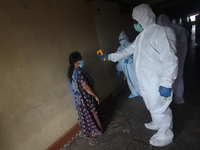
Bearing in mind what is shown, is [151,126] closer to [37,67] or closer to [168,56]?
[168,56]

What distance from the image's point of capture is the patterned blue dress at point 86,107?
1.60 meters

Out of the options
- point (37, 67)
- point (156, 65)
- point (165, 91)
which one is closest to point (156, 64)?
point (156, 65)

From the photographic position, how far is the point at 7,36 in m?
1.26

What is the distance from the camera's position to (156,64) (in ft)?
4.29

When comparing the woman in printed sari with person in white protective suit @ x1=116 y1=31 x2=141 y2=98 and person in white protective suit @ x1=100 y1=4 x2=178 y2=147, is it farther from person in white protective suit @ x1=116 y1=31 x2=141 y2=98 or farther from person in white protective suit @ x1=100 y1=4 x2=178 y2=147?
person in white protective suit @ x1=116 y1=31 x2=141 y2=98

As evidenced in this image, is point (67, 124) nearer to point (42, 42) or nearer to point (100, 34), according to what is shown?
point (42, 42)

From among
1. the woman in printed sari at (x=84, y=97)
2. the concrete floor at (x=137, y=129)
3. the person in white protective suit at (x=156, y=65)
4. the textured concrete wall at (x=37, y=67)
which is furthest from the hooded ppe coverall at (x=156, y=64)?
the textured concrete wall at (x=37, y=67)

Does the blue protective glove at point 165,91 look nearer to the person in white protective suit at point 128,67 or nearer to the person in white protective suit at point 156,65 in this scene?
the person in white protective suit at point 156,65

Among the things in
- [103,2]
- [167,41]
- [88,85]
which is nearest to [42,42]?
[88,85]

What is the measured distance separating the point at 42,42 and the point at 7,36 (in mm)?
375

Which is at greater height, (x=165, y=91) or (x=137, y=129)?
(x=165, y=91)

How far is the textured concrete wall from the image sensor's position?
A: 1.28 metres

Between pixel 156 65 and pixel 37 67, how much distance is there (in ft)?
4.75

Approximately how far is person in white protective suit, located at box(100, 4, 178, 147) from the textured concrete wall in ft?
3.51
